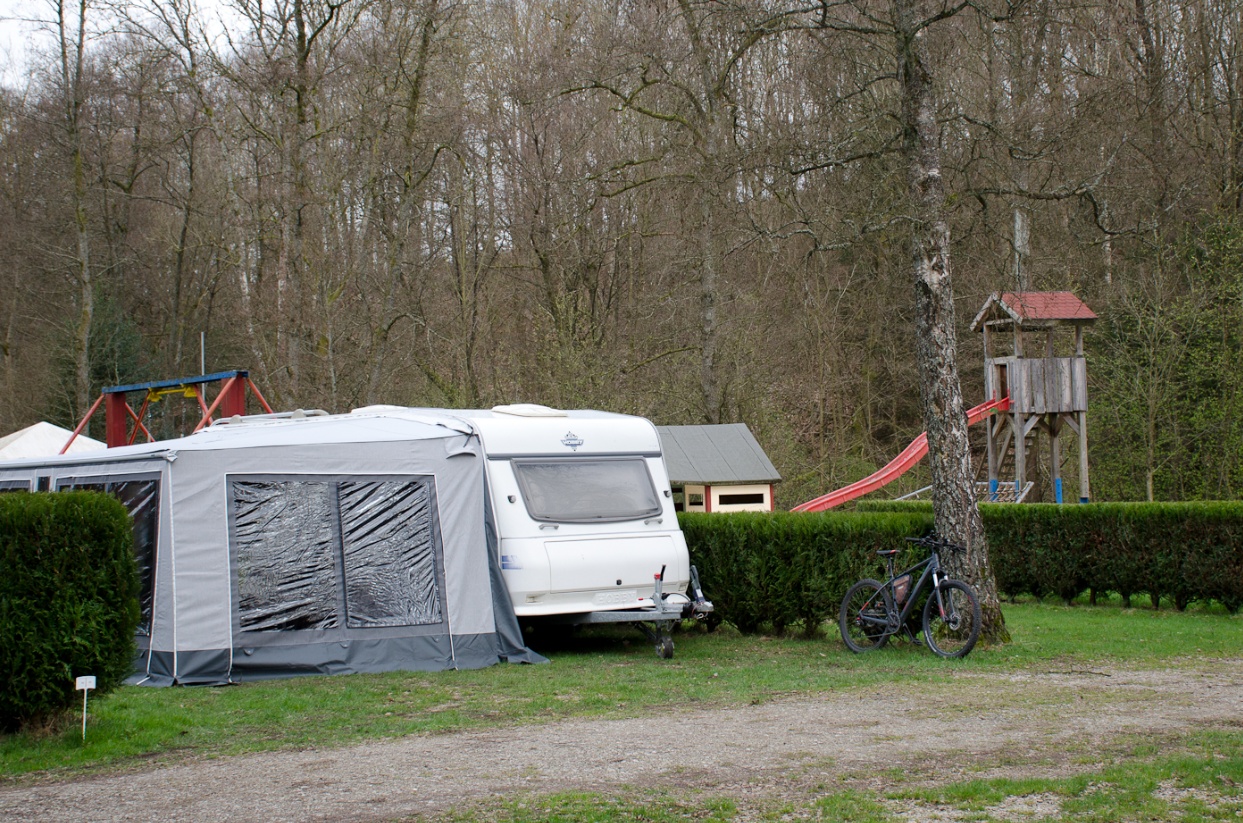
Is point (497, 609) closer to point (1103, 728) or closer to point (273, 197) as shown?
point (1103, 728)

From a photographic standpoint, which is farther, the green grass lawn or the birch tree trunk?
the birch tree trunk

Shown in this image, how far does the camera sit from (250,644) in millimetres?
9039

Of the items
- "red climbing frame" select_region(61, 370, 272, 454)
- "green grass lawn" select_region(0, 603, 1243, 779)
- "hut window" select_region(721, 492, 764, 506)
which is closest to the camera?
"green grass lawn" select_region(0, 603, 1243, 779)

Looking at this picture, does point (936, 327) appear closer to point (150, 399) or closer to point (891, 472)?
point (150, 399)

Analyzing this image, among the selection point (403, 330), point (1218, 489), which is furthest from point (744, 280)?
point (1218, 489)

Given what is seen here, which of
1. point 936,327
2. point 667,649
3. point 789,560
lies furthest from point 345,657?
point 936,327

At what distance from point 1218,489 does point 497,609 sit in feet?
57.4

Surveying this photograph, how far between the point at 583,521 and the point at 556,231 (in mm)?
14344

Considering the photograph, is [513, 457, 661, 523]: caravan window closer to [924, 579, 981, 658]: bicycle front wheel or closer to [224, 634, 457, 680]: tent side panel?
[224, 634, 457, 680]: tent side panel

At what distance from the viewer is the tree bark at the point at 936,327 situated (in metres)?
9.88

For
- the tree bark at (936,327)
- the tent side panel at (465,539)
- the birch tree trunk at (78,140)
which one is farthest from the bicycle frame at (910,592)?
the birch tree trunk at (78,140)

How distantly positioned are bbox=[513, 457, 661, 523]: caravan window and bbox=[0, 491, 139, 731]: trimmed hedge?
157 inches

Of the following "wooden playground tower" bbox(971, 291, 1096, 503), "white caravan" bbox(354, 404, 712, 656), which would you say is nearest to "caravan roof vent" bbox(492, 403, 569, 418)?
"white caravan" bbox(354, 404, 712, 656)

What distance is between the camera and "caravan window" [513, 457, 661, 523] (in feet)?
33.5
